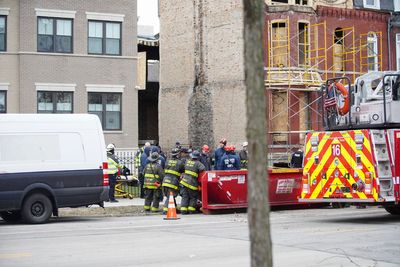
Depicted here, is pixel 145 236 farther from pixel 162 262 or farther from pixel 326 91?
pixel 326 91

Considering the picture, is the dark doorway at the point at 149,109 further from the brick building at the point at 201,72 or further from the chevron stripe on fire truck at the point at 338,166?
the chevron stripe on fire truck at the point at 338,166

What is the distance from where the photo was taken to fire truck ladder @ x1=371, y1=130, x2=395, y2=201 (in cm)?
1524

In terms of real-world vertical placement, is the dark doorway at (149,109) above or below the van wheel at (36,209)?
above

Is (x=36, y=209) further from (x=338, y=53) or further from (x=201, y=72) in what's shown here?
(x=338, y=53)

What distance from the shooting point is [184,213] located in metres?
18.9

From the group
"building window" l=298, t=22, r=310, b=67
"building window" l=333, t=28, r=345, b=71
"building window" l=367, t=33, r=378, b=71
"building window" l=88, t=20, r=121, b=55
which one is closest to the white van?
"building window" l=88, t=20, r=121, b=55

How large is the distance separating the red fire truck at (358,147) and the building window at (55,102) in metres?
16.7

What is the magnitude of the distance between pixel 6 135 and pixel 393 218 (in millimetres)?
9473

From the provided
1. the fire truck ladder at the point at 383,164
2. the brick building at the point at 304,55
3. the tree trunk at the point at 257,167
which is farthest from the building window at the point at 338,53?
the tree trunk at the point at 257,167

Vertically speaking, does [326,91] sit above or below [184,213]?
above

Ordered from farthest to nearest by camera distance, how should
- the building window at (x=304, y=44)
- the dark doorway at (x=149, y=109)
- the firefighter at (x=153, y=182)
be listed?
A: 1. the dark doorway at (x=149, y=109)
2. the building window at (x=304, y=44)
3. the firefighter at (x=153, y=182)

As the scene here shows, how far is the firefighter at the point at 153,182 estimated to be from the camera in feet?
63.0

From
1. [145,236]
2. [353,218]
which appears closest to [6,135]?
[145,236]

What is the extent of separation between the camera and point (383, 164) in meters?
15.4
